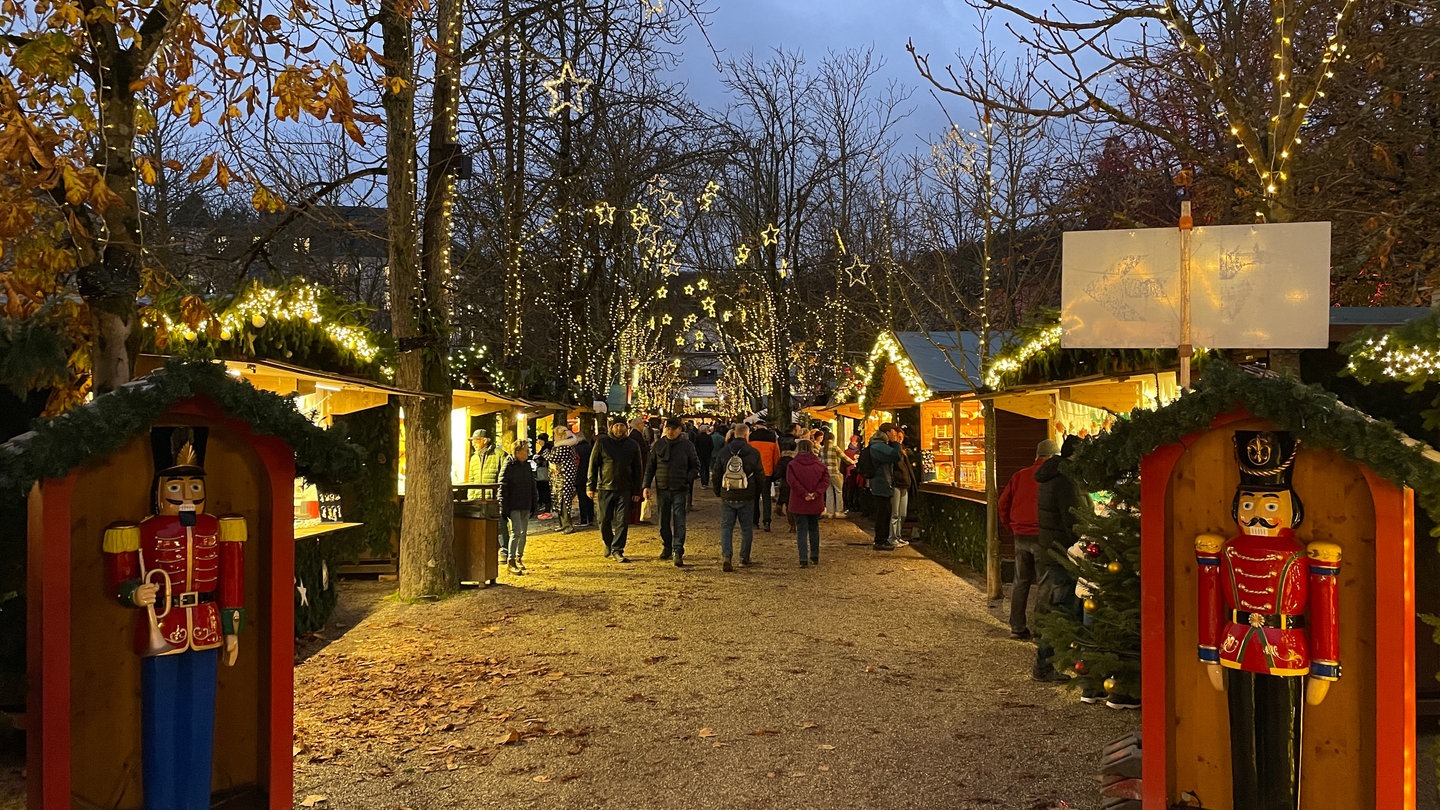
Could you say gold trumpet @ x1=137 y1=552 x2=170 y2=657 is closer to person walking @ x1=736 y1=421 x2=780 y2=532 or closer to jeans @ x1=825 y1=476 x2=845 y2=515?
person walking @ x1=736 y1=421 x2=780 y2=532

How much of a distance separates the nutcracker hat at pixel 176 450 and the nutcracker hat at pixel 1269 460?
425 cm

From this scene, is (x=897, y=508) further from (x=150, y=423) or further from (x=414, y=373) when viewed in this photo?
(x=150, y=423)

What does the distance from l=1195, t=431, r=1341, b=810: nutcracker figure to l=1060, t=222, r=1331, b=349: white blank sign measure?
5.25 feet

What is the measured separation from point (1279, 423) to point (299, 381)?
7.30m

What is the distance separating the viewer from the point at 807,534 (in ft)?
43.9

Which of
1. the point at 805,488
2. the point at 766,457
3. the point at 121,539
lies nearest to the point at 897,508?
the point at 805,488

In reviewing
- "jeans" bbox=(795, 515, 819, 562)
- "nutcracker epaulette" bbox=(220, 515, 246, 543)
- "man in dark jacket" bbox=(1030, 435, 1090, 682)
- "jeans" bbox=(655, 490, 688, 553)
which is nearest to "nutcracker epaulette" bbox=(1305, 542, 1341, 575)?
"man in dark jacket" bbox=(1030, 435, 1090, 682)

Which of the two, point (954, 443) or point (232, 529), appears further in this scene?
point (954, 443)

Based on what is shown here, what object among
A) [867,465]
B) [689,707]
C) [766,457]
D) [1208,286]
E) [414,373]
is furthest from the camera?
[766,457]

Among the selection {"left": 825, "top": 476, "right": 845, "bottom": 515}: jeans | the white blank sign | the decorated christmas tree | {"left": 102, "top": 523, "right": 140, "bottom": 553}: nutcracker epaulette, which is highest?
the white blank sign

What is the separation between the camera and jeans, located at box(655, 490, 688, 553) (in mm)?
13109

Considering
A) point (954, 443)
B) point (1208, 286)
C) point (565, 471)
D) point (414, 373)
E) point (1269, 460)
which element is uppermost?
point (1208, 286)

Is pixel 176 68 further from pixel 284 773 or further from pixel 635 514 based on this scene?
pixel 635 514

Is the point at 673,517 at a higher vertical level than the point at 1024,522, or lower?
lower
